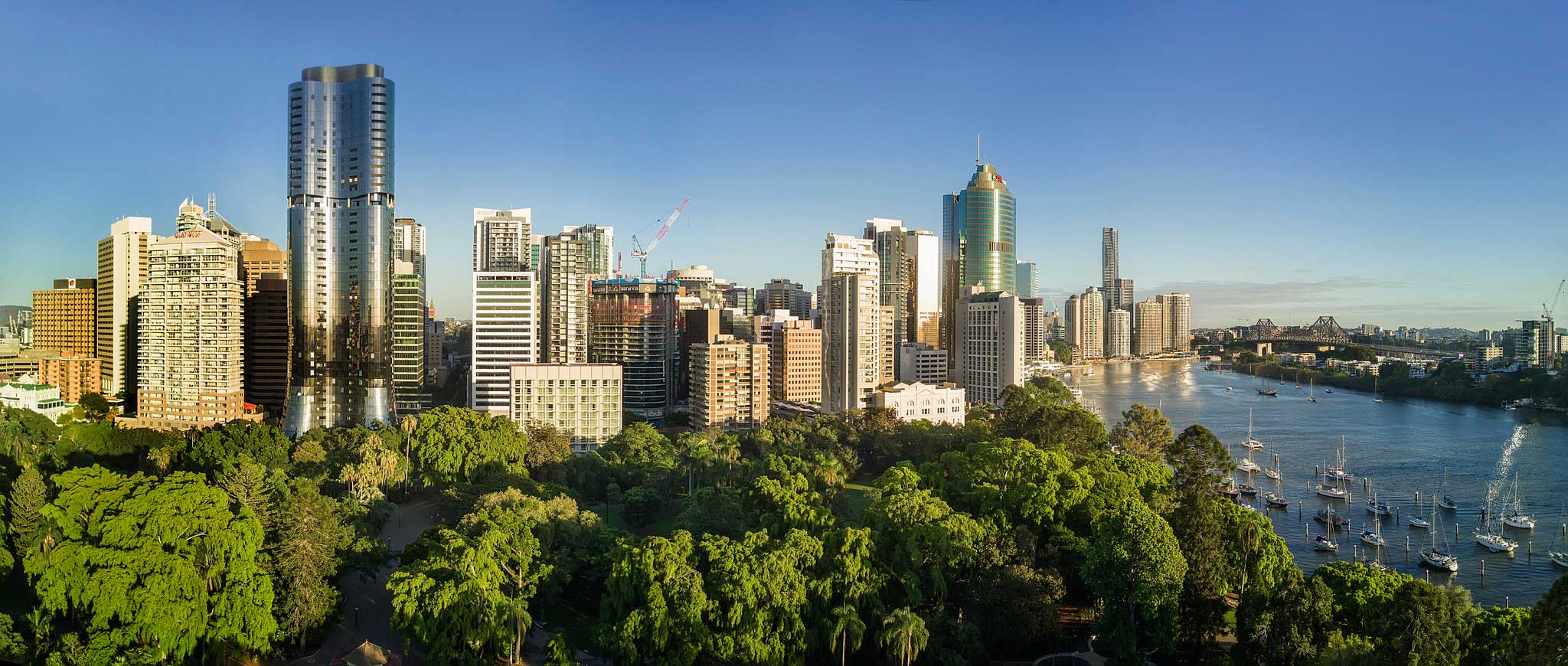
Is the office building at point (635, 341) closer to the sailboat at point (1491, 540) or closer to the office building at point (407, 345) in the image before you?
the office building at point (407, 345)

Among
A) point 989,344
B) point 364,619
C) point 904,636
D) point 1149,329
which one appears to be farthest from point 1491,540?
point 1149,329

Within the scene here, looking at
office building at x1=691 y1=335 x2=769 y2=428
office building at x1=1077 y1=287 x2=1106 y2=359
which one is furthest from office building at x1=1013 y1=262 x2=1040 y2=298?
office building at x1=691 y1=335 x2=769 y2=428

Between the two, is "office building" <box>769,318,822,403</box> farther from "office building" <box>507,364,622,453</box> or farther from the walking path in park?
the walking path in park

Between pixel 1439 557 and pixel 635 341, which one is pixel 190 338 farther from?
pixel 1439 557

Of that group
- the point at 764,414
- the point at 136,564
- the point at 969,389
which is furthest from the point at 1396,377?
the point at 136,564

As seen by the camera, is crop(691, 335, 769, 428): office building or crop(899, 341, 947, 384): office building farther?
crop(899, 341, 947, 384): office building
